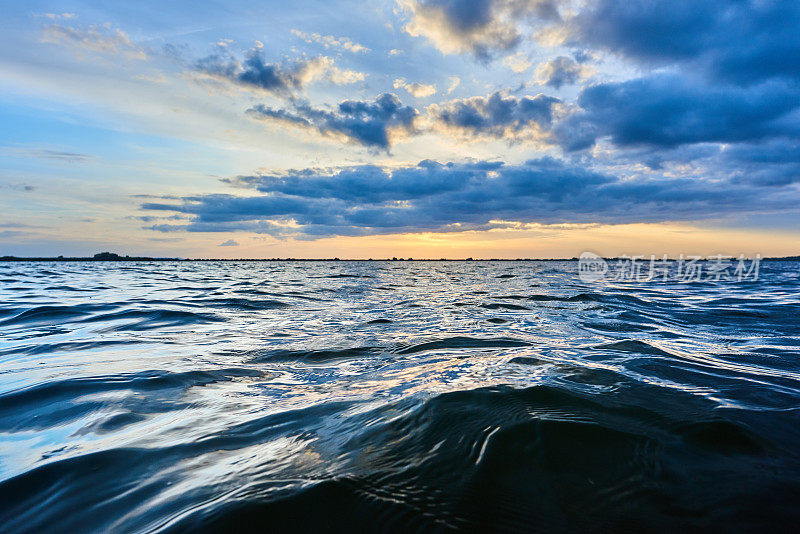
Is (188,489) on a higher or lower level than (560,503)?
lower

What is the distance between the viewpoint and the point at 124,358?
600 cm

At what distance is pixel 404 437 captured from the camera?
2873 millimetres

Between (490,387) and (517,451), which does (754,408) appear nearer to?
(490,387)

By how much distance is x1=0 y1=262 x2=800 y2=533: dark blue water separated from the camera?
2.04 m

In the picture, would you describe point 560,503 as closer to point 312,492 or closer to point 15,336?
point 312,492

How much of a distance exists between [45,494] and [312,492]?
1.86 metres

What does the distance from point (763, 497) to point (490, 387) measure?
208cm

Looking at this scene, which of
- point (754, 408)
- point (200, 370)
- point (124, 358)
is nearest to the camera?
point (754, 408)

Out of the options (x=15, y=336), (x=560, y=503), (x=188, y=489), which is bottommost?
(x=15, y=336)

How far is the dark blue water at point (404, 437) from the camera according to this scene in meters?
2.04

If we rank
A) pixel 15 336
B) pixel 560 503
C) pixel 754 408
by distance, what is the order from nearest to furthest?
1. pixel 560 503
2. pixel 754 408
3. pixel 15 336

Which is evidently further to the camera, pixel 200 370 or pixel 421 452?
pixel 200 370

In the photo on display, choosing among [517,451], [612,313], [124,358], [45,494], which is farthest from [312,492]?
[612,313]

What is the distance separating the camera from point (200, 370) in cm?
534
